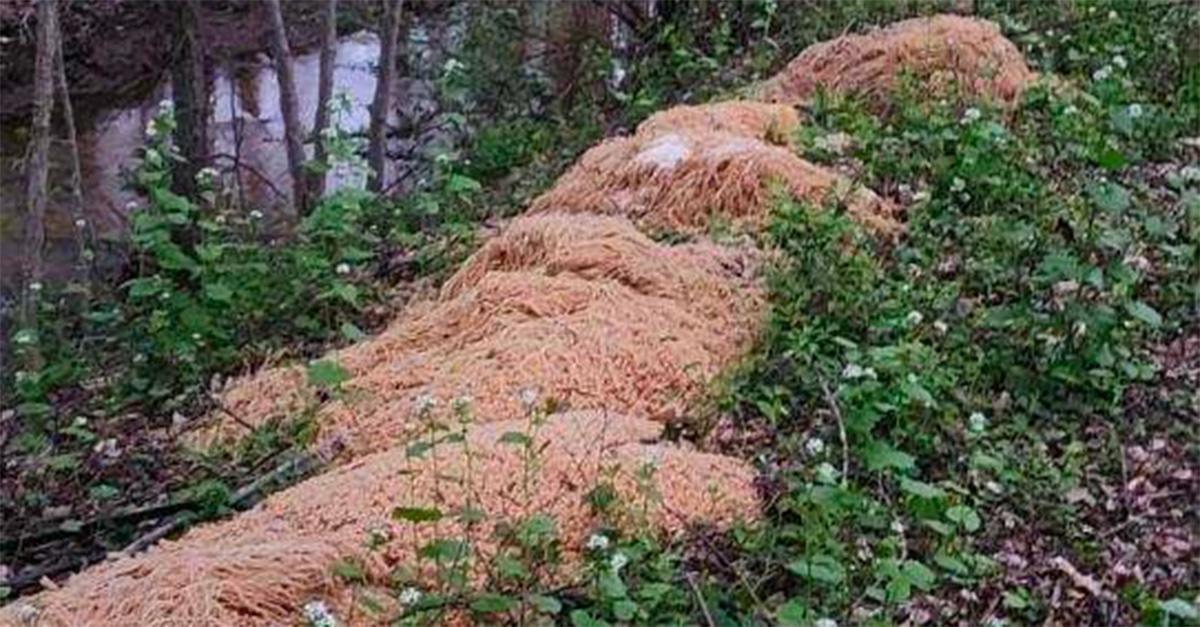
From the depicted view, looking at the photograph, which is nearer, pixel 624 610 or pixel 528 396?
pixel 624 610

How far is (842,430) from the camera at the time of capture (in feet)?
11.5

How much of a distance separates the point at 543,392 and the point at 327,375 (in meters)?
0.60

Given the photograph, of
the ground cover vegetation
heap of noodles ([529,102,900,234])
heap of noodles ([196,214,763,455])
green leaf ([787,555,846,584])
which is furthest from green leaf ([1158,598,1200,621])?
heap of noodles ([529,102,900,234])

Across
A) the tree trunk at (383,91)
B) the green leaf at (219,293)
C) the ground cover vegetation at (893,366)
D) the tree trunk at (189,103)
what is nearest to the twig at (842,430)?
the ground cover vegetation at (893,366)

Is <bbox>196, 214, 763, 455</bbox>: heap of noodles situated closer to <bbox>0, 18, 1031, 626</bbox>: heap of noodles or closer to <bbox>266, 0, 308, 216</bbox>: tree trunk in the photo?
<bbox>0, 18, 1031, 626</bbox>: heap of noodles

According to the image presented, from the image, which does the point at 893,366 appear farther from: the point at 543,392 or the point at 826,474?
the point at 543,392

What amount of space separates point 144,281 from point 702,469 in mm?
2717

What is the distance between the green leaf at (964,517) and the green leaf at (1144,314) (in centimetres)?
95

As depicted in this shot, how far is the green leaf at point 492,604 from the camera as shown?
284cm

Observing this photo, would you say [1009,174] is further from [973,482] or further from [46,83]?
[46,83]

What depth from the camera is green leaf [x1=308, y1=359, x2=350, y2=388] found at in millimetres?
4023

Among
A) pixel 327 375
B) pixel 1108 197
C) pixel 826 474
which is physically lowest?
pixel 327 375

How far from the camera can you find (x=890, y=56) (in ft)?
20.3

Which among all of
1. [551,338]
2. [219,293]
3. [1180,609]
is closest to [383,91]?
[219,293]
